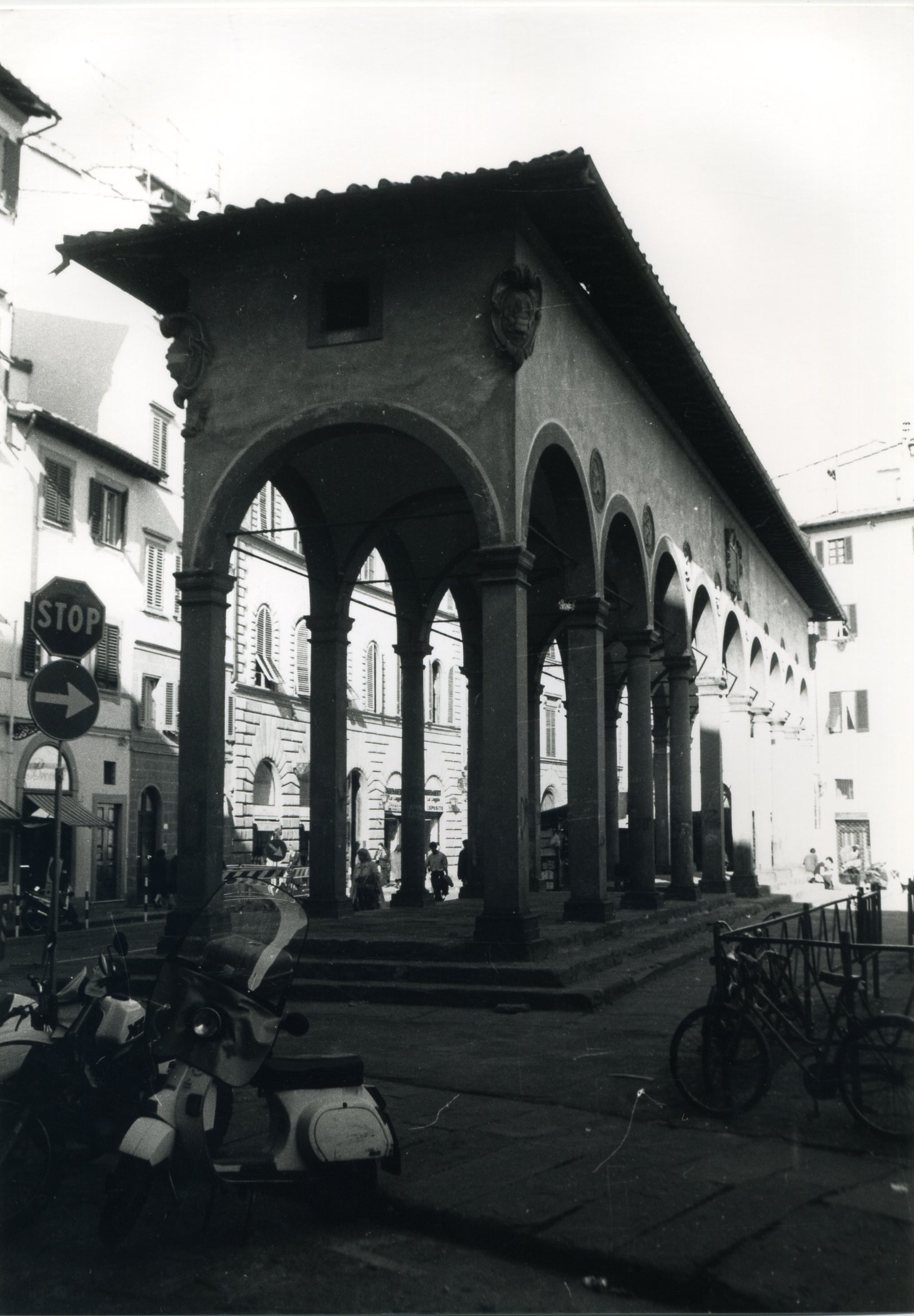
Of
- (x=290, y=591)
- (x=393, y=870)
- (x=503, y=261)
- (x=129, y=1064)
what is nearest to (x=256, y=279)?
(x=503, y=261)

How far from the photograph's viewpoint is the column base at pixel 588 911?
13.3 meters

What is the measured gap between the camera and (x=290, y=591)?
1412 inches

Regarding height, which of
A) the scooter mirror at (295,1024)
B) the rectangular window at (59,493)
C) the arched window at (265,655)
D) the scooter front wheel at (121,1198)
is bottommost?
the scooter front wheel at (121,1198)

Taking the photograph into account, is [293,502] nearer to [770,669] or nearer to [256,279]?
[256,279]

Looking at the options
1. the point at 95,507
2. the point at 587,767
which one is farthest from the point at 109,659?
the point at 587,767

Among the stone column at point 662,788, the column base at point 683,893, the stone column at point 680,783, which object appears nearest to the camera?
the column base at point 683,893

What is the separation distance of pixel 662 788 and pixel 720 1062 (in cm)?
1885

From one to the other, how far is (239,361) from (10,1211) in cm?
899

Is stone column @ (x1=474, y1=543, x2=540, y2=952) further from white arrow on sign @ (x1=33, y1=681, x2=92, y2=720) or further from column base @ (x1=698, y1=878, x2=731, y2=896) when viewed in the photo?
column base @ (x1=698, y1=878, x2=731, y2=896)

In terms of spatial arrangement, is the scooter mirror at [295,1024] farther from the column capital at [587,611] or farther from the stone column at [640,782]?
the stone column at [640,782]

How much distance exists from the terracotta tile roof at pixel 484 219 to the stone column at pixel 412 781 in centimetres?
482

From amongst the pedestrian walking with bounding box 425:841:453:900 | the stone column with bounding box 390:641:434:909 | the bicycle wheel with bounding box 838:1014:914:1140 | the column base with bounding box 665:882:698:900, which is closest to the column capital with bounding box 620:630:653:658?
the stone column with bounding box 390:641:434:909

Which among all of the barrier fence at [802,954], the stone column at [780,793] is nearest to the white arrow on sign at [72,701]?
the barrier fence at [802,954]

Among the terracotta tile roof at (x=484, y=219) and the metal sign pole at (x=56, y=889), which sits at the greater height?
the terracotta tile roof at (x=484, y=219)
